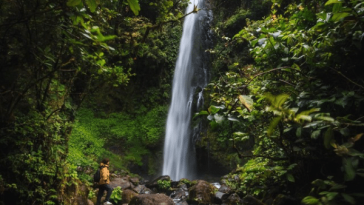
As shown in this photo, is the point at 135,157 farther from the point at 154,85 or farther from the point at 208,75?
the point at 208,75

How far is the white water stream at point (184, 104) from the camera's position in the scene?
41.5ft

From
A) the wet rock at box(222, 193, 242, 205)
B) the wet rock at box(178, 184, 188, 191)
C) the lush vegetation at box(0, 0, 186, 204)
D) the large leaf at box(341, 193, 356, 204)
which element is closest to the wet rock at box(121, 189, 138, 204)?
the wet rock at box(178, 184, 188, 191)

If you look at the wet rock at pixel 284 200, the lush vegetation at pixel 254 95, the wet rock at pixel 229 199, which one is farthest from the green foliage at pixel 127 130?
the wet rock at pixel 284 200

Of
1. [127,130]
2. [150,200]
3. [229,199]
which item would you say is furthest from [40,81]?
[127,130]

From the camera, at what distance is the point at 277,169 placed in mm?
2303

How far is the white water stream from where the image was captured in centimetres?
1266

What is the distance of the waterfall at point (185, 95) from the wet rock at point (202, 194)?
14.1 feet

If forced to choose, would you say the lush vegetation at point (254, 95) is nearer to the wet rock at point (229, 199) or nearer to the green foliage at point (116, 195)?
the green foliage at point (116, 195)

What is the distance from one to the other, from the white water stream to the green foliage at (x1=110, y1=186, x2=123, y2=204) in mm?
4804

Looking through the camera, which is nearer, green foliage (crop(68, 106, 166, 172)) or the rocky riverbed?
the rocky riverbed

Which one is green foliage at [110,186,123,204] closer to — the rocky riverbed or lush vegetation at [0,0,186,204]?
the rocky riverbed

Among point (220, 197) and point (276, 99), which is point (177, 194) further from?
point (276, 99)

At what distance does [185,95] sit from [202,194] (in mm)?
7621

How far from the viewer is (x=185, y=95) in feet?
47.5
